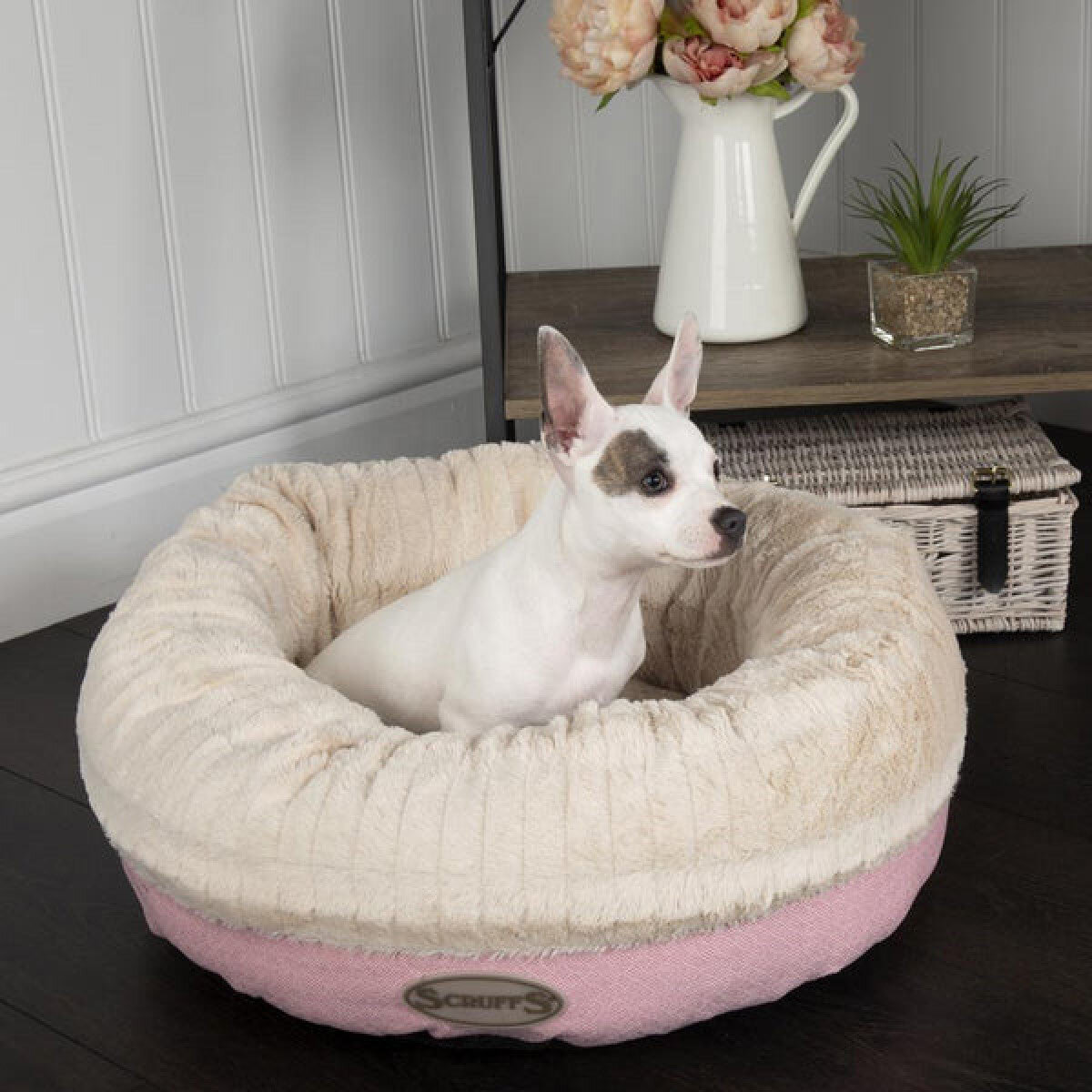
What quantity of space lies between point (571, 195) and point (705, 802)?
5.45 ft

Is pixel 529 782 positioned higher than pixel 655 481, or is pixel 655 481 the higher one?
pixel 655 481

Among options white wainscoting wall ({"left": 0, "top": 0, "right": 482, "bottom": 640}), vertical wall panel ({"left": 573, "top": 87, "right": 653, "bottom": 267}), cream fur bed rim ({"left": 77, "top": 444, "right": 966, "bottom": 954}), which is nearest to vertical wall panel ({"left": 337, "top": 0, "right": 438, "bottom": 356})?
white wainscoting wall ({"left": 0, "top": 0, "right": 482, "bottom": 640})

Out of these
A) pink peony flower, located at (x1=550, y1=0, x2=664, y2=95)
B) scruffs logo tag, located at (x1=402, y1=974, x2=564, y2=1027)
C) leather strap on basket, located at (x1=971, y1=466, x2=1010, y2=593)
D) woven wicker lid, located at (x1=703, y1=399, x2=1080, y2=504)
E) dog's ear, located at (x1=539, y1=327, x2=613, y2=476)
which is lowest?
scruffs logo tag, located at (x1=402, y1=974, x2=564, y2=1027)

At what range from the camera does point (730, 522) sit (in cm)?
121

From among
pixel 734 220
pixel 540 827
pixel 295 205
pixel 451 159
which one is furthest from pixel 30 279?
pixel 540 827

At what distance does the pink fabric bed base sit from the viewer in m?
1.17

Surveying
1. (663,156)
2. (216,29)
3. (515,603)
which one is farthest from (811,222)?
(515,603)

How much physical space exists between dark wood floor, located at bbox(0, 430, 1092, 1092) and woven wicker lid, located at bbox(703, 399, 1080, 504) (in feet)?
1.17

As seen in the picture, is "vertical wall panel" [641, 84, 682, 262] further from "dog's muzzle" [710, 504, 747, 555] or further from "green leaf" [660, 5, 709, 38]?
"dog's muzzle" [710, 504, 747, 555]

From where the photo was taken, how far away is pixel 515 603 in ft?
4.56

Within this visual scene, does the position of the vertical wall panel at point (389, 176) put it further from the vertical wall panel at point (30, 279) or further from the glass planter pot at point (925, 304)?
the glass planter pot at point (925, 304)

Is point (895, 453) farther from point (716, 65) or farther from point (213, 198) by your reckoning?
→ point (213, 198)

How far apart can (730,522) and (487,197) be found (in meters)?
0.97

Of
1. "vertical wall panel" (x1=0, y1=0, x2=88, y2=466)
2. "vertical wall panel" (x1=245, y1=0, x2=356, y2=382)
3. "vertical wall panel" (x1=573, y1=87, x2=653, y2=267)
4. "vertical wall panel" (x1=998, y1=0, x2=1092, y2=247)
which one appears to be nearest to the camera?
"vertical wall panel" (x1=0, y1=0, x2=88, y2=466)
